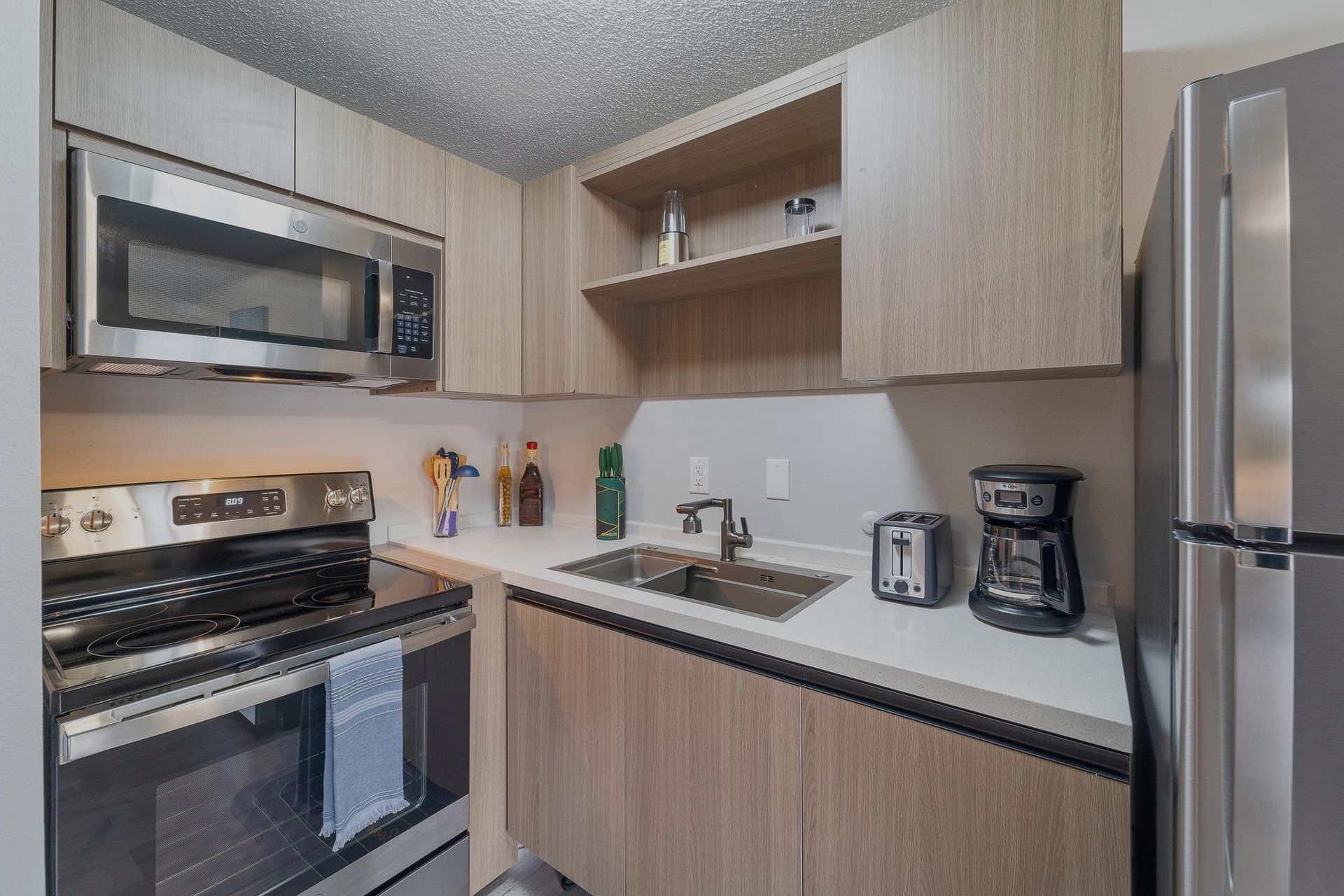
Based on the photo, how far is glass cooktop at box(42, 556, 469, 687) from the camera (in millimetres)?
983

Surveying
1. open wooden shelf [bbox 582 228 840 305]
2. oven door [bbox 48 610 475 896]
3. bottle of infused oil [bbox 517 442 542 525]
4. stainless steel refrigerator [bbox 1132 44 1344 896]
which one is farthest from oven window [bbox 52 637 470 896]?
stainless steel refrigerator [bbox 1132 44 1344 896]

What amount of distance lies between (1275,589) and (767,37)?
1427 millimetres

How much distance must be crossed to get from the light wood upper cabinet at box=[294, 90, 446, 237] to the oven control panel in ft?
2.46

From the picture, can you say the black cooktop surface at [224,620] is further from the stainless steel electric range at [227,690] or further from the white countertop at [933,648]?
the white countertop at [933,648]

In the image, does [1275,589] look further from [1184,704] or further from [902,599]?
[902,599]

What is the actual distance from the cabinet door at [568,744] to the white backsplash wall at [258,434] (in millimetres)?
754

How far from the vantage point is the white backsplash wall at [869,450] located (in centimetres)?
125

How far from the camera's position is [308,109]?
4.52 ft

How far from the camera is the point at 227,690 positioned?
102 centimetres

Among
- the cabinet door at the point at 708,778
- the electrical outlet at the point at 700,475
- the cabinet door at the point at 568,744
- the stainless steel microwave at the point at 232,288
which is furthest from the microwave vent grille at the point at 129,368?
the electrical outlet at the point at 700,475

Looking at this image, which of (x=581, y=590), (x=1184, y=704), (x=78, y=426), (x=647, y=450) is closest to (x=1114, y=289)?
(x=1184, y=704)

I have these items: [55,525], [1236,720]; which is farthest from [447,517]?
[1236,720]

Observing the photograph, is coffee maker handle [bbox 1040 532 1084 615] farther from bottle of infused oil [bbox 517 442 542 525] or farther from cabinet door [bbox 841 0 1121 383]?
bottle of infused oil [bbox 517 442 542 525]

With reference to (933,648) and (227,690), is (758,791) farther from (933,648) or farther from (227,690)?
(227,690)
